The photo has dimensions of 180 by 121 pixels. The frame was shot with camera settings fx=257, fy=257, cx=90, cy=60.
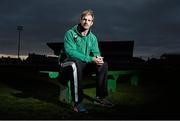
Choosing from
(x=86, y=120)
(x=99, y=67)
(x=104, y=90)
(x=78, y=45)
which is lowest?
(x=86, y=120)

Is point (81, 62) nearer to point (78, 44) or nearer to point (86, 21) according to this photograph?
point (78, 44)

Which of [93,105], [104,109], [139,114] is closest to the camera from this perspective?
[139,114]

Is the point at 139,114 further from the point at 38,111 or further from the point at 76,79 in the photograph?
the point at 38,111

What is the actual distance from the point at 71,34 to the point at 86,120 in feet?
4.53

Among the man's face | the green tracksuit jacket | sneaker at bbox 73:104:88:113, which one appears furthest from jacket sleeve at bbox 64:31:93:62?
sneaker at bbox 73:104:88:113

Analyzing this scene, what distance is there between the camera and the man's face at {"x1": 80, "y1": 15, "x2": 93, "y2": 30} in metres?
3.92

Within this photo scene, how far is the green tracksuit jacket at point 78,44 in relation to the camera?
3.85 meters

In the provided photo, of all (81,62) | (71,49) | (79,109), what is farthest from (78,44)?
(79,109)

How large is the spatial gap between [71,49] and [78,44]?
0.20 m

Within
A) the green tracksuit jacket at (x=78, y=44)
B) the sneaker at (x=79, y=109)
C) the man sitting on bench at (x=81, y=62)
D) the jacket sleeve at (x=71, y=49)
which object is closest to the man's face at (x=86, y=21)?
the man sitting on bench at (x=81, y=62)

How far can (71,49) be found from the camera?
12.6 ft

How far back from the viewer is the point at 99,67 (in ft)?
12.7

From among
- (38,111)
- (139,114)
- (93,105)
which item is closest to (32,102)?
(38,111)

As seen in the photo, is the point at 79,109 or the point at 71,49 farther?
the point at 71,49
